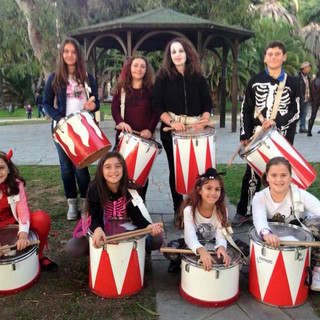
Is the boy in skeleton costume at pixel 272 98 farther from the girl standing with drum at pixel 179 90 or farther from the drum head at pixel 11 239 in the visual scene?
the drum head at pixel 11 239

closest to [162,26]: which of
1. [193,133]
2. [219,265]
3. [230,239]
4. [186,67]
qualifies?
[186,67]

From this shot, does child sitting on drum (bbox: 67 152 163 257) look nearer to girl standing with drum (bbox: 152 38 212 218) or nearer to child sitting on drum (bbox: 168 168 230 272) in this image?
child sitting on drum (bbox: 168 168 230 272)

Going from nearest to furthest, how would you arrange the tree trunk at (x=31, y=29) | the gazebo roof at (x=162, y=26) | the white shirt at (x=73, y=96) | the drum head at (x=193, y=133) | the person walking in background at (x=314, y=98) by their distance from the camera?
the drum head at (x=193, y=133) < the white shirt at (x=73, y=96) < the gazebo roof at (x=162, y=26) < the person walking in background at (x=314, y=98) < the tree trunk at (x=31, y=29)

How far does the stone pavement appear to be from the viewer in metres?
2.50

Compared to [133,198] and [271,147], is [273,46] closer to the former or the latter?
[271,147]

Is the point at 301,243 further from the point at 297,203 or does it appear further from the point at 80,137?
the point at 80,137

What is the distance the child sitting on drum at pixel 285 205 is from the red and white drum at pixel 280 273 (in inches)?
5.5

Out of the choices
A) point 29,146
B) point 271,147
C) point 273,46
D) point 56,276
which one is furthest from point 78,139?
point 29,146

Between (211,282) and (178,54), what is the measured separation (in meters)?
2.02

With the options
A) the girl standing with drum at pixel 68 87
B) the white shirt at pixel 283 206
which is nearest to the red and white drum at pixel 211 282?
the white shirt at pixel 283 206

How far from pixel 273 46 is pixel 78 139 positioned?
191 cm

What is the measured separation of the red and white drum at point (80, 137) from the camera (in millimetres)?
3457

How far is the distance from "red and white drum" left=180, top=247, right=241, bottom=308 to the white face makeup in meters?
1.80

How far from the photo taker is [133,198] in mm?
2957
